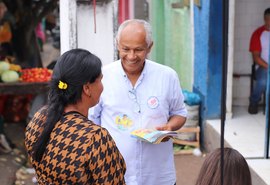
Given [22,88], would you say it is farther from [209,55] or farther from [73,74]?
[73,74]

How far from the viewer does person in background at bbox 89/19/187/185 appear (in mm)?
3367

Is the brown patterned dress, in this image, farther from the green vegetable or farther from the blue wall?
the green vegetable

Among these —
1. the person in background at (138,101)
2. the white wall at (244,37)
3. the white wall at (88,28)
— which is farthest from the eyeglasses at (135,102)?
the white wall at (244,37)

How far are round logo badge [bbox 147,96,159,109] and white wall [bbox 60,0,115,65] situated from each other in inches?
75.7

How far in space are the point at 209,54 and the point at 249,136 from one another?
1.25 meters

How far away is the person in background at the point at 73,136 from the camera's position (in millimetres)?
2408

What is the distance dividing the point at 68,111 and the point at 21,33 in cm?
782

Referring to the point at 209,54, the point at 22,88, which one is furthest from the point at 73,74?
the point at 22,88

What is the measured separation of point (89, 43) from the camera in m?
5.28

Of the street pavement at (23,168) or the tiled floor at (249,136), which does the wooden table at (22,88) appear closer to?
the street pavement at (23,168)

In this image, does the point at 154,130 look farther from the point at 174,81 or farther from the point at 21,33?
the point at 21,33

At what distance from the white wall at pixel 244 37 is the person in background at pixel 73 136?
533cm

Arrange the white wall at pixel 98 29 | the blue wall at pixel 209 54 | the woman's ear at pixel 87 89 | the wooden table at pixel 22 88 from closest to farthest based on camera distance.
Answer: the woman's ear at pixel 87 89, the white wall at pixel 98 29, the blue wall at pixel 209 54, the wooden table at pixel 22 88

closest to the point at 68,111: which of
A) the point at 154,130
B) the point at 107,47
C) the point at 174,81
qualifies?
the point at 154,130
